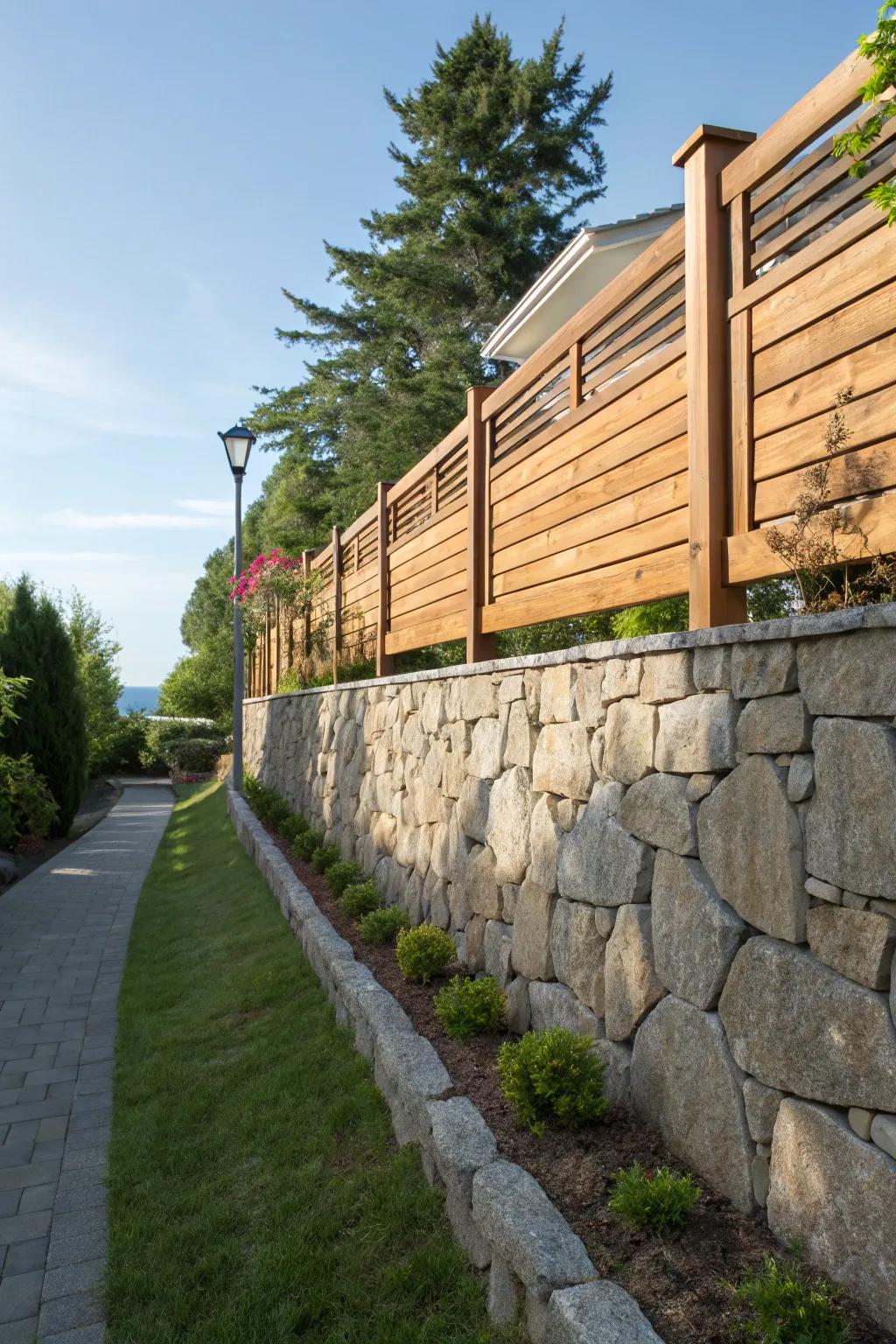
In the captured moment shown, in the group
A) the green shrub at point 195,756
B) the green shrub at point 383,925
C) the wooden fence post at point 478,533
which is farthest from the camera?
the green shrub at point 195,756

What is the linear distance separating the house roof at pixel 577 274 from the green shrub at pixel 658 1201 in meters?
6.90

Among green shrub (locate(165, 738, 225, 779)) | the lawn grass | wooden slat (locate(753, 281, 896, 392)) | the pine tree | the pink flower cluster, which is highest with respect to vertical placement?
the pine tree

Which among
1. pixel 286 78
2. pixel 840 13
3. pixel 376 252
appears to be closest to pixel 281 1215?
pixel 840 13

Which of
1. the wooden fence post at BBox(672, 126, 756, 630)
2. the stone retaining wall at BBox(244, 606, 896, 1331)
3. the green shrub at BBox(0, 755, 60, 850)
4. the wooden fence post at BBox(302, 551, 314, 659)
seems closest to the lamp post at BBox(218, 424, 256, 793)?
the wooden fence post at BBox(302, 551, 314, 659)

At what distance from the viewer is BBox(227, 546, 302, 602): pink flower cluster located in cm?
1278

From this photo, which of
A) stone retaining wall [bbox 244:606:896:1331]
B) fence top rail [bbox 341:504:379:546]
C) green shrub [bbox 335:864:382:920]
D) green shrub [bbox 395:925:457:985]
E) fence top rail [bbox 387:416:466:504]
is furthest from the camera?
fence top rail [bbox 341:504:379:546]

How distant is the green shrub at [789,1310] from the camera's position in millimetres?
1816

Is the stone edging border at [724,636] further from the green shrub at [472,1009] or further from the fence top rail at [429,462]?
the fence top rail at [429,462]

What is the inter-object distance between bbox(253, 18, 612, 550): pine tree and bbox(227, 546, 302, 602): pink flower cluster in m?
5.68

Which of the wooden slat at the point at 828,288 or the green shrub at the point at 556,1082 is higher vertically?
the wooden slat at the point at 828,288

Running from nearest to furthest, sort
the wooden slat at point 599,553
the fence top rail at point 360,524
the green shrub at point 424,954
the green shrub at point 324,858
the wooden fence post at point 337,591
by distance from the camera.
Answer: the wooden slat at point 599,553, the green shrub at point 424,954, the green shrub at point 324,858, the fence top rail at point 360,524, the wooden fence post at point 337,591

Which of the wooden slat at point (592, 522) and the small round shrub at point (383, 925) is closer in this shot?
the wooden slat at point (592, 522)

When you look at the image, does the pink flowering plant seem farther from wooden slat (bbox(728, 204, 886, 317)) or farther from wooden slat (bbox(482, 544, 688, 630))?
wooden slat (bbox(728, 204, 886, 317))

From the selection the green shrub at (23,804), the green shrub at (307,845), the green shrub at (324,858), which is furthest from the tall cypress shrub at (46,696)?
the green shrub at (324,858)
